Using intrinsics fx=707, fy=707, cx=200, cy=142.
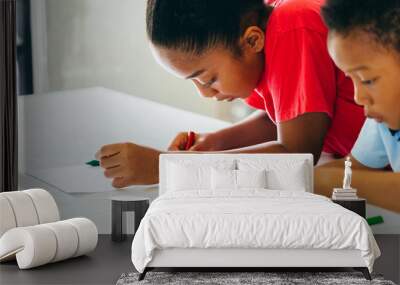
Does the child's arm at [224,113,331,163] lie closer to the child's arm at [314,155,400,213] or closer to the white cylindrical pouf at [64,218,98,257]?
the child's arm at [314,155,400,213]

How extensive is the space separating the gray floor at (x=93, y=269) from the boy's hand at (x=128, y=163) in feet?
3.02

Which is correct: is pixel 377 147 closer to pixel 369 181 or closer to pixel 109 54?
pixel 369 181

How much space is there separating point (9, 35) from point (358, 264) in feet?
14.2

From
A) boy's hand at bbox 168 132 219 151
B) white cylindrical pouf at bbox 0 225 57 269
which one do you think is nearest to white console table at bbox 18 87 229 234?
boy's hand at bbox 168 132 219 151

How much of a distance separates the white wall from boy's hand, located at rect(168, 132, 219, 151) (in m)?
0.24

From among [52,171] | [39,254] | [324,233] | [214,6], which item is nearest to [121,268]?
[39,254]

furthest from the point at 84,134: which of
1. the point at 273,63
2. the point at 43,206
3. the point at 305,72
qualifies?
the point at 305,72

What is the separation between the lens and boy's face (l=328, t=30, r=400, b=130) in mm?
6652

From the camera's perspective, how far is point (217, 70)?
692 centimetres

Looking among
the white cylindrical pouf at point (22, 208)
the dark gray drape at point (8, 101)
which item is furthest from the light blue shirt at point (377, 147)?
the dark gray drape at point (8, 101)

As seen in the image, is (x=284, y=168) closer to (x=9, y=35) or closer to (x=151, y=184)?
(x=151, y=184)

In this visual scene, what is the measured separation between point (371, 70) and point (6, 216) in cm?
358

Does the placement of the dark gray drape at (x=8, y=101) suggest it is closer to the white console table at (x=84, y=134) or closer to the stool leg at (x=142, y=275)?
the white console table at (x=84, y=134)

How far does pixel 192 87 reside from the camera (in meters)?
7.17
